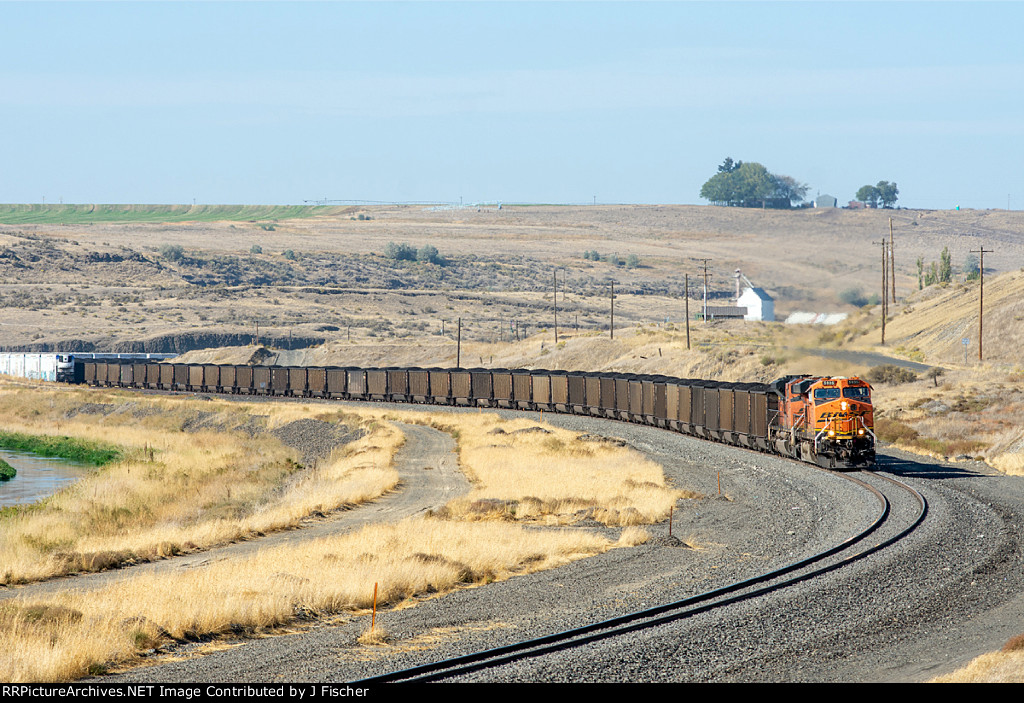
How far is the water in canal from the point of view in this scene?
44812 mm

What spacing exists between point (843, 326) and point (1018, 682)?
80.8 feet

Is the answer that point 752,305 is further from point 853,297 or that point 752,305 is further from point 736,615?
point 736,615

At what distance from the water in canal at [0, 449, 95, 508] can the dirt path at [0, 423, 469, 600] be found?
1556cm

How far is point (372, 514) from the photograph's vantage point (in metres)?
31.1

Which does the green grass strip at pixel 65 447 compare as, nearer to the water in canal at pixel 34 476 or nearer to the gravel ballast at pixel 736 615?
the water in canal at pixel 34 476

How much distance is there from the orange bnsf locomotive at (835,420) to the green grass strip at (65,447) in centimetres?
3801

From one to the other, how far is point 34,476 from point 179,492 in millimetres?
15048

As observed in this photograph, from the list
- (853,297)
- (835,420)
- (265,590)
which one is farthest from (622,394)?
(265,590)

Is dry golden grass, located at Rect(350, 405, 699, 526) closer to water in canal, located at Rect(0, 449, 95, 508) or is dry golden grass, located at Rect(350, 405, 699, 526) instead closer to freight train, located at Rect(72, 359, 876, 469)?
freight train, located at Rect(72, 359, 876, 469)

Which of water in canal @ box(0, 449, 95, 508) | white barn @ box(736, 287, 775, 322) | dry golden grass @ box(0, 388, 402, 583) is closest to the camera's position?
dry golden grass @ box(0, 388, 402, 583)

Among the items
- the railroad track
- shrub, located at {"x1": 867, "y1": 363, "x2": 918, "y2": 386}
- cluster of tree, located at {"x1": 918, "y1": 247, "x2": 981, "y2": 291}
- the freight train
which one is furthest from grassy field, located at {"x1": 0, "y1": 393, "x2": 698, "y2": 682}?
cluster of tree, located at {"x1": 918, "y1": 247, "x2": 981, "y2": 291}

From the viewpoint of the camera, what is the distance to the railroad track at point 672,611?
14.2 meters

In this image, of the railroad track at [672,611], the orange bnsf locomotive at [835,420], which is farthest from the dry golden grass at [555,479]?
the railroad track at [672,611]

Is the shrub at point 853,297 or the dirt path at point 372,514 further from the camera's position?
the shrub at point 853,297
